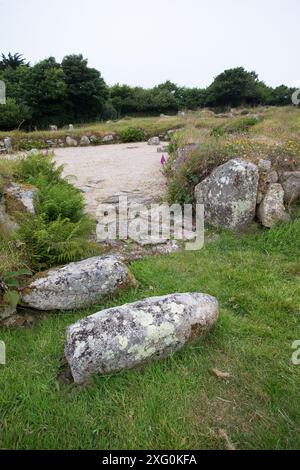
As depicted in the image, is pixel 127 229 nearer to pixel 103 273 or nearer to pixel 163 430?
pixel 103 273

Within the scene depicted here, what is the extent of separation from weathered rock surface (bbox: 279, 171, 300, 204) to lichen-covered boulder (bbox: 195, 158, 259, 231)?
698 millimetres

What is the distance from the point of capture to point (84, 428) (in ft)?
6.81

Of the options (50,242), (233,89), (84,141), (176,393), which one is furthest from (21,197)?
(233,89)

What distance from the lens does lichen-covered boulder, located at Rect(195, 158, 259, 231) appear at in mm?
5082

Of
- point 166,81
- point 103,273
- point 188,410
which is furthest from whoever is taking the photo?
point 166,81

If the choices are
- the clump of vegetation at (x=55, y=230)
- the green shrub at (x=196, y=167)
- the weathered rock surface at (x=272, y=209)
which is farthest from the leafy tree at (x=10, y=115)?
the weathered rock surface at (x=272, y=209)

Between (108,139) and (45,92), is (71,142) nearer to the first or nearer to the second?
(108,139)

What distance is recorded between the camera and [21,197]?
452 centimetres

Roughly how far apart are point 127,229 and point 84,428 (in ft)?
11.0

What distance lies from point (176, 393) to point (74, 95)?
95.6 feet

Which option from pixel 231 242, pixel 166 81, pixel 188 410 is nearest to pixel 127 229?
pixel 231 242

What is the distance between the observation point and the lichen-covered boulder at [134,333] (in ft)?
7.88

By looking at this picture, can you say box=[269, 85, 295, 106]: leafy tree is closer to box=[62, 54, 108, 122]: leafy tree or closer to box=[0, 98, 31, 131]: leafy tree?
box=[62, 54, 108, 122]: leafy tree

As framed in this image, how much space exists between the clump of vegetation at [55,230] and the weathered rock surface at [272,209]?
8.87 feet
